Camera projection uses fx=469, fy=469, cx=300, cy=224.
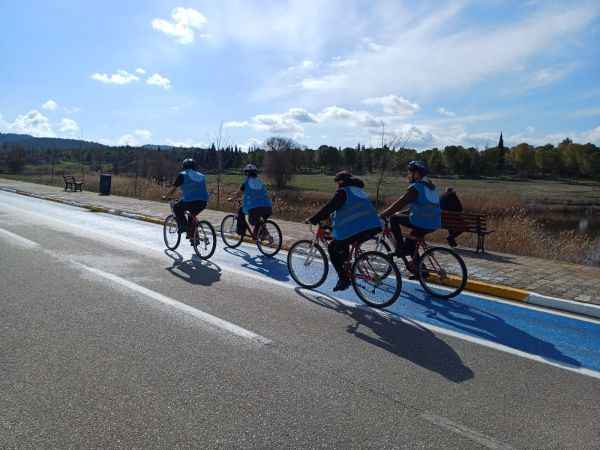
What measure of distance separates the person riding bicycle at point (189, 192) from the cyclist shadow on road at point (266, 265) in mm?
1177

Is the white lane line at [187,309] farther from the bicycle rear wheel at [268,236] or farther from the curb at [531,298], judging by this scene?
the curb at [531,298]

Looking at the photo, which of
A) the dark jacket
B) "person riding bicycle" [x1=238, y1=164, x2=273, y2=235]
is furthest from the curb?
"person riding bicycle" [x1=238, y1=164, x2=273, y2=235]

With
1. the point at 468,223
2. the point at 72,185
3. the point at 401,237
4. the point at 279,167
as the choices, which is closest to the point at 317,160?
the point at 279,167

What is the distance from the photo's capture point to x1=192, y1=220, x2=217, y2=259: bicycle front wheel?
9016 mm

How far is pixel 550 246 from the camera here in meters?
12.4

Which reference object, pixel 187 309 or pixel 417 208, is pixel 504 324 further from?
pixel 187 309

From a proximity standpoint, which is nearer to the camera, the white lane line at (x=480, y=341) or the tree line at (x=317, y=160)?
the white lane line at (x=480, y=341)

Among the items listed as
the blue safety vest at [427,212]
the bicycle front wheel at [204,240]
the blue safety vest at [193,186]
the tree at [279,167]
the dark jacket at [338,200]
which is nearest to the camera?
the dark jacket at [338,200]

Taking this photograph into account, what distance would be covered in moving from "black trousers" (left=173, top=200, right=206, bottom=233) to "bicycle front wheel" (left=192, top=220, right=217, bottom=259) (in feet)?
0.97

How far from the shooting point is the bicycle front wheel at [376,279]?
19.6 ft

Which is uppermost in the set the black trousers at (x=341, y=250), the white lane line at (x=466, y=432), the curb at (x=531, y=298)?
the black trousers at (x=341, y=250)

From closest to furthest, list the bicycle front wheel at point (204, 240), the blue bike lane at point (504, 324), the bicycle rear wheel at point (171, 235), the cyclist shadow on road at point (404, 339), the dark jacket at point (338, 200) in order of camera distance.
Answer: the cyclist shadow on road at point (404, 339)
the blue bike lane at point (504, 324)
the dark jacket at point (338, 200)
the bicycle front wheel at point (204, 240)
the bicycle rear wheel at point (171, 235)

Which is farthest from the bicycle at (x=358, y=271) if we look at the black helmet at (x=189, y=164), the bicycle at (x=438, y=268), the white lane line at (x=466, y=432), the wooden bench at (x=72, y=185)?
the wooden bench at (x=72, y=185)

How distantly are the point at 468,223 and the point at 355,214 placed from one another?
18.3 feet
